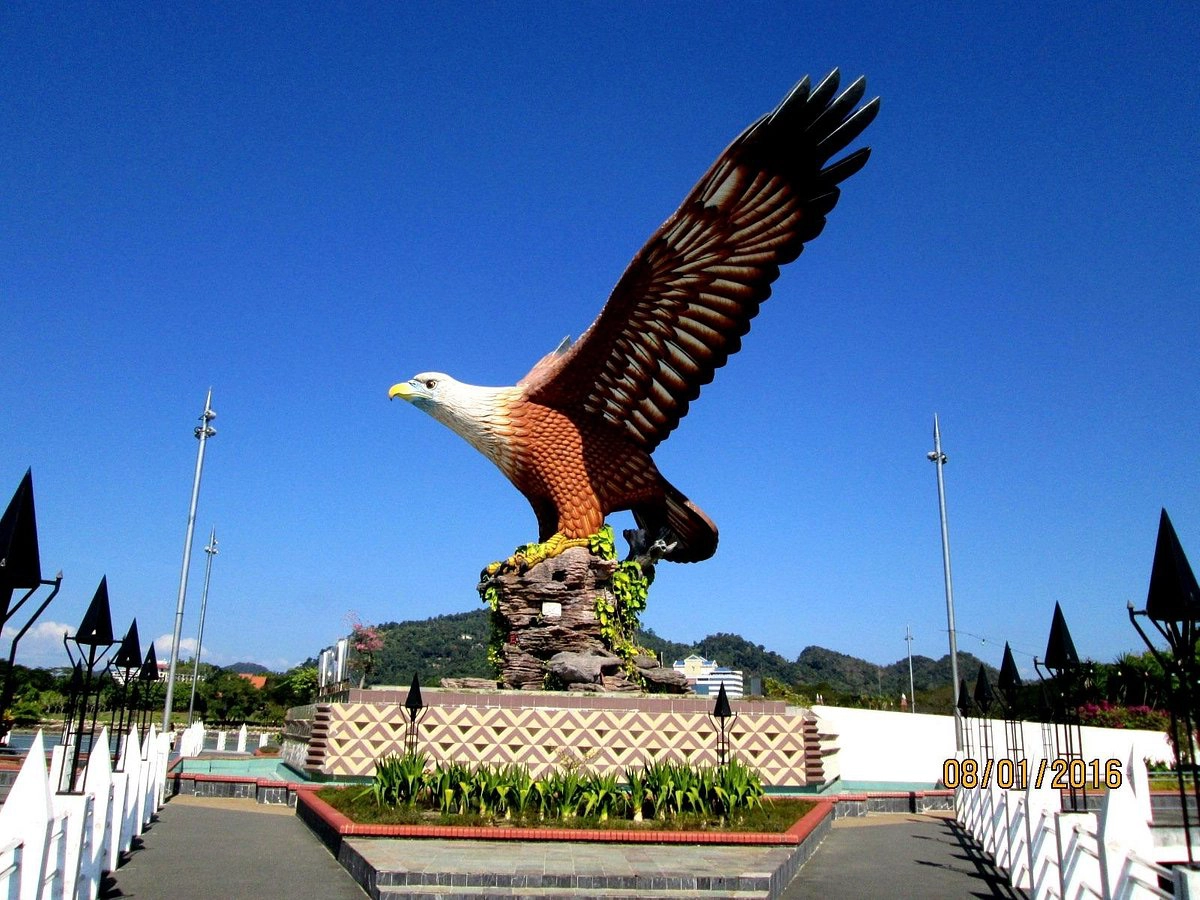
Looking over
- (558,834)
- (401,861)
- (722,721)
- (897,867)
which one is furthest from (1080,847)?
(722,721)

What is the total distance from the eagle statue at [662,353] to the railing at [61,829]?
8573 mm

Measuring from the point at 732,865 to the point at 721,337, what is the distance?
9.53 metres

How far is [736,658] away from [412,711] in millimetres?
60303

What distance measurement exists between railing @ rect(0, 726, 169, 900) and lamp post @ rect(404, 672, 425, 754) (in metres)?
3.62

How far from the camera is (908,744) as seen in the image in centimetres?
2144

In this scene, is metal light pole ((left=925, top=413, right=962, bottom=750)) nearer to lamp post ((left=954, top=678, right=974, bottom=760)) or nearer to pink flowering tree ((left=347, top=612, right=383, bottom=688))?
lamp post ((left=954, top=678, right=974, bottom=760))

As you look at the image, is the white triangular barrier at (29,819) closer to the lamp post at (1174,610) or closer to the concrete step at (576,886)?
the concrete step at (576,886)

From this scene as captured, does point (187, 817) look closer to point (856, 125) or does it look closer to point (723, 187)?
point (723, 187)

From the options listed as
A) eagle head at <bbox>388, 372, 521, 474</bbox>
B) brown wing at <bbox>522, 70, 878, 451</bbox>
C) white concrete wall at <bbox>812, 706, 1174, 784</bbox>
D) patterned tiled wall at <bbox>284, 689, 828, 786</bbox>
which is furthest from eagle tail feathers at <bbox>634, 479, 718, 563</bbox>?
white concrete wall at <bbox>812, 706, 1174, 784</bbox>

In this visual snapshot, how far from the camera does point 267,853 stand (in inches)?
354

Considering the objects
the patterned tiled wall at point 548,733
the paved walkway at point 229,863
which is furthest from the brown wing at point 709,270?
the paved walkway at point 229,863

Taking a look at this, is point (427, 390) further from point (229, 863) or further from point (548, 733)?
point (229, 863)
